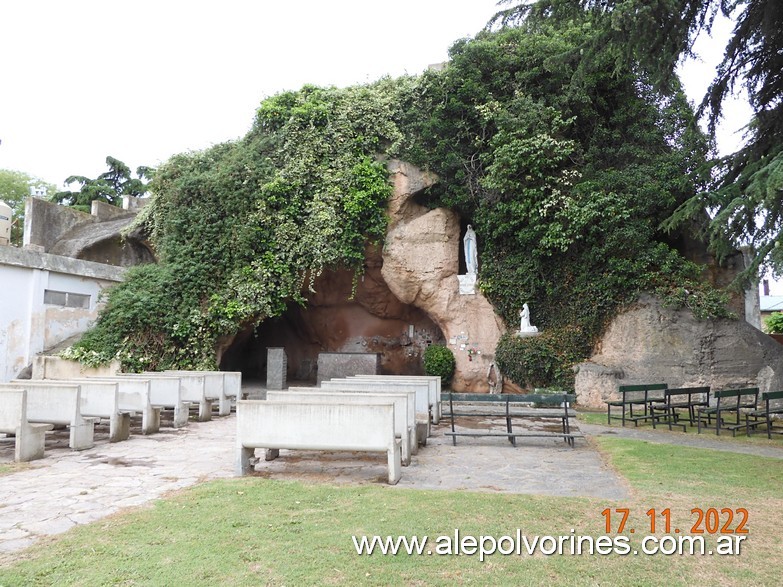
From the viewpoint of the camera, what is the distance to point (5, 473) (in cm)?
571

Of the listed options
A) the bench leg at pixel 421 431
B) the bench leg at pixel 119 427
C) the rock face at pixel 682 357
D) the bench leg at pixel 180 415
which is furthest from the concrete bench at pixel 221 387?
the rock face at pixel 682 357

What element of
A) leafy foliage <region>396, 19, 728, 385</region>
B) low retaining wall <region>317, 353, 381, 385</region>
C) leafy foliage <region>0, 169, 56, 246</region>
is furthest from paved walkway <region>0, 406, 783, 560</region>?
leafy foliage <region>0, 169, 56, 246</region>

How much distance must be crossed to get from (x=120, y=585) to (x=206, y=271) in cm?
1352

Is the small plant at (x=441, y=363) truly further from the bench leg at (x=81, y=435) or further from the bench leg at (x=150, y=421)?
the bench leg at (x=81, y=435)

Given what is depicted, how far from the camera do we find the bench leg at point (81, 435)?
274 inches

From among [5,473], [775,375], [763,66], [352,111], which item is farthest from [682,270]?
[5,473]

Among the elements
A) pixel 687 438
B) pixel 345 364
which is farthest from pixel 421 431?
pixel 345 364

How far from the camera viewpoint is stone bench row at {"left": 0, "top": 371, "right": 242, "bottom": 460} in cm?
648

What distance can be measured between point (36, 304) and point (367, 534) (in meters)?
14.9

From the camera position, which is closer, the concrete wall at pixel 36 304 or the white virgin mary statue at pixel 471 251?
the concrete wall at pixel 36 304

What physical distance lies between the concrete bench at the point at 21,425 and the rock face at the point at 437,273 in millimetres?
11174

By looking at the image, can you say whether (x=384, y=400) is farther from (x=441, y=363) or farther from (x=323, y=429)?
(x=441, y=363)

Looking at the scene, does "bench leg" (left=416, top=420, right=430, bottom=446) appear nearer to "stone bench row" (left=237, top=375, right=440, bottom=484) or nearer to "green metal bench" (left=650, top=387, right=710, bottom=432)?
"stone bench row" (left=237, top=375, right=440, bottom=484)

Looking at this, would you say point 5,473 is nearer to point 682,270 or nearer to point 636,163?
point 682,270
